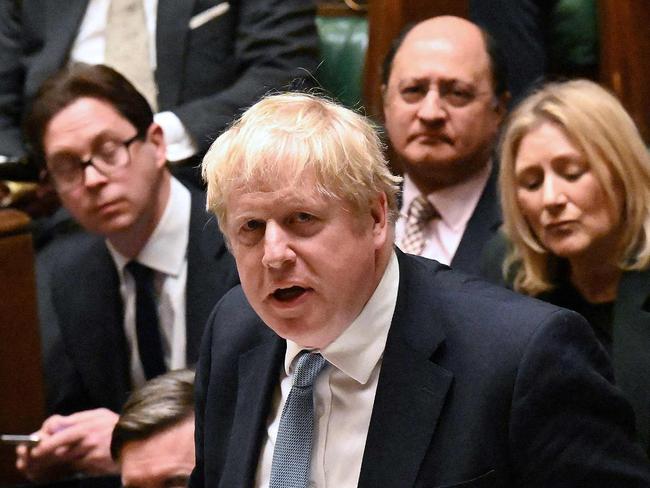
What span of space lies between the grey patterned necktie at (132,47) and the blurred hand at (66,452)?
0.74 metres

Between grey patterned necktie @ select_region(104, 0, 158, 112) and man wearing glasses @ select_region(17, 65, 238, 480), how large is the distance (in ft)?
0.96

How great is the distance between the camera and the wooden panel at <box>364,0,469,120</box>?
2322mm

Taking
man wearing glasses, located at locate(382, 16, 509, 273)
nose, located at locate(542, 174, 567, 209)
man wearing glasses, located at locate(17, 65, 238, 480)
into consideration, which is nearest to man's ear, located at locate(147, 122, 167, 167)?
man wearing glasses, located at locate(17, 65, 238, 480)

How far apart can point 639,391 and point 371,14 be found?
42.0 inches

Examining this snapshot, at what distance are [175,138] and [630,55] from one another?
2.84 feet

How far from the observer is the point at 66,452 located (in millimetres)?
1890

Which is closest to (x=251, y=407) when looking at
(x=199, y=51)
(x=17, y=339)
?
(x=17, y=339)

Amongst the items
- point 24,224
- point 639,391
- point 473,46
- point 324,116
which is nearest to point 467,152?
point 473,46

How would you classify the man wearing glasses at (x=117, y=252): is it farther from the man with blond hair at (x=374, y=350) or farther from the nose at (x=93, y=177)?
the man with blond hair at (x=374, y=350)

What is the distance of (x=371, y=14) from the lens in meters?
2.36

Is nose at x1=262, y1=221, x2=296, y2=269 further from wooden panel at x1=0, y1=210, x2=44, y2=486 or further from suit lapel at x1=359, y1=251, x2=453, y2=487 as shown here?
wooden panel at x1=0, y1=210, x2=44, y2=486

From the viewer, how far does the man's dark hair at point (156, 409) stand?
5.10ft

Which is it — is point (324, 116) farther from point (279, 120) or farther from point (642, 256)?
point (642, 256)

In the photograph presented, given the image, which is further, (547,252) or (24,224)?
(24,224)
